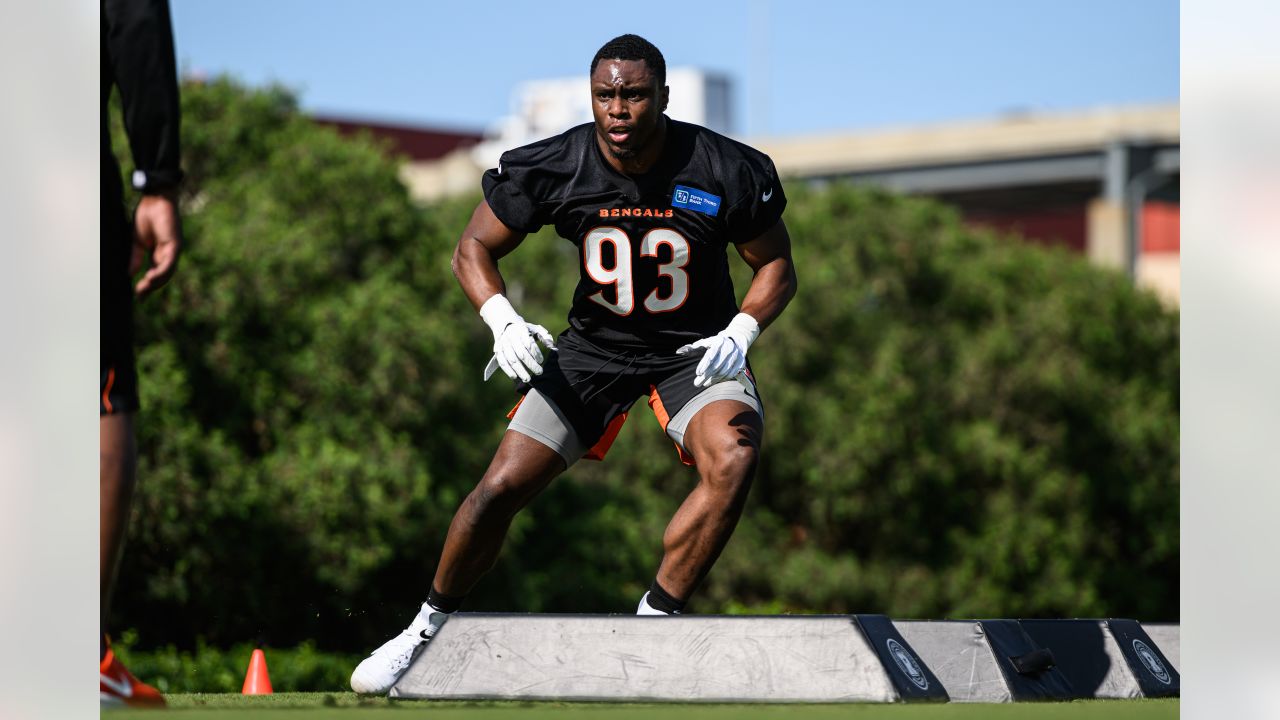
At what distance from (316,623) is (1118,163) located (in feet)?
96.1

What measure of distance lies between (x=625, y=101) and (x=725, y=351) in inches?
35.9

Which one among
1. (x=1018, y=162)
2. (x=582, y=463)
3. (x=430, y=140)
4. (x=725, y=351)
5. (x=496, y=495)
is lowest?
(x=582, y=463)

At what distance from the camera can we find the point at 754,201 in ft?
19.9

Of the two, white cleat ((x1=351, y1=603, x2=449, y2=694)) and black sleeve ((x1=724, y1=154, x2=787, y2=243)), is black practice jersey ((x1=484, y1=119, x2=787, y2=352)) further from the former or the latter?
white cleat ((x1=351, y1=603, x2=449, y2=694))

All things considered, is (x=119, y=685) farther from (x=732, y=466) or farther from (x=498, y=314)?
(x=732, y=466)

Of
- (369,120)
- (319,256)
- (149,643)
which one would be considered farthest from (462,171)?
(149,643)

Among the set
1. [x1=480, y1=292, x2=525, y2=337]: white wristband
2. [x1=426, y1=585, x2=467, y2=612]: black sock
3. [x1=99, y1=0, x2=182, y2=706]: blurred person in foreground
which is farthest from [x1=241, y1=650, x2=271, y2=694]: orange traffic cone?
[x1=99, y1=0, x2=182, y2=706]: blurred person in foreground

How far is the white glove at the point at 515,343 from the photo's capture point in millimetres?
5738

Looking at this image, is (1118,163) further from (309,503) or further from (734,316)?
(734,316)

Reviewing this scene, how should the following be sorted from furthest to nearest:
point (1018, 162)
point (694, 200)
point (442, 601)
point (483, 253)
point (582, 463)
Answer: point (1018, 162) < point (582, 463) < point (442, 601) < point (483, 253) < point (694, 200)

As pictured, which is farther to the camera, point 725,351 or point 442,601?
point 442,601

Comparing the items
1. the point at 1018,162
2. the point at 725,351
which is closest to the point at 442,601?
the point at 725,351
